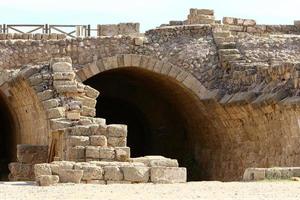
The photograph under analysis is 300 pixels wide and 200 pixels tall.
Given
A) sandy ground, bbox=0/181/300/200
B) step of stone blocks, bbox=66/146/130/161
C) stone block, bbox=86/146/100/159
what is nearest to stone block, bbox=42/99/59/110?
step of stone blocks, bbox=66/146/130/161

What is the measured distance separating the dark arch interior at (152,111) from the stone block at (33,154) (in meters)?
6.02

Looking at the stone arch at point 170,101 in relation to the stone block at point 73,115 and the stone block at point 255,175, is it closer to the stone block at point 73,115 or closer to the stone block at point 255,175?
the stone block at point 73,115

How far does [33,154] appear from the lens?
79.4 feet

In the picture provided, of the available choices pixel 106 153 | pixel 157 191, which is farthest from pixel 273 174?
pixel 106 153

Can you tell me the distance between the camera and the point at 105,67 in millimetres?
28375

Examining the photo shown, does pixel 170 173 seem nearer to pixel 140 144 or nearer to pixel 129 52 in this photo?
pixel 129 52

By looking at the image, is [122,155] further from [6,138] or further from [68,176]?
[6,138]

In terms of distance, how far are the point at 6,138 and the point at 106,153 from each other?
1674 centimetres

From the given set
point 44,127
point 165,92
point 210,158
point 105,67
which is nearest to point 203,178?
point 210,158

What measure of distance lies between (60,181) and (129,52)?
39.4ft

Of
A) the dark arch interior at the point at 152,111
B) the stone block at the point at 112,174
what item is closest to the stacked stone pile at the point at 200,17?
the dark arch interior at the point at 152,111

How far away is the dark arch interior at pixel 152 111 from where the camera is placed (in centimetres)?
3089

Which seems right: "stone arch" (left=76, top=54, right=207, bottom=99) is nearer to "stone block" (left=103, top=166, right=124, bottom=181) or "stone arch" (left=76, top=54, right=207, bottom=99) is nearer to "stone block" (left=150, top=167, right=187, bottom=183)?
"stone block" (left=150, top=167, right=187, bottom=183)

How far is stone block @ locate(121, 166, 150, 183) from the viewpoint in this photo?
1777 centimetres
